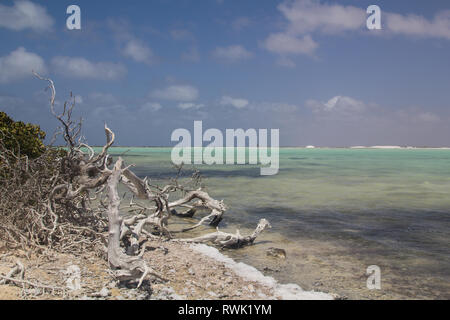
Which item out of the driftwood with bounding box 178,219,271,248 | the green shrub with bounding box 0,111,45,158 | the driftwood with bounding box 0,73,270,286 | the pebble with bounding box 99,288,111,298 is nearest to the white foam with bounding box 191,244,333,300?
the driftwood with bounding box 178,219,271,248

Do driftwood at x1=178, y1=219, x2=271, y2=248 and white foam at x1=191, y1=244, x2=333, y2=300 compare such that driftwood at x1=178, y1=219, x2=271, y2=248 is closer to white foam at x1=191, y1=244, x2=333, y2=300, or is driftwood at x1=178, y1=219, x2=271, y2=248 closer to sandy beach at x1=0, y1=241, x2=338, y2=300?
white foam at x1=191, y1=244, x2=333, y2=300

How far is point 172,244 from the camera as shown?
343 inches

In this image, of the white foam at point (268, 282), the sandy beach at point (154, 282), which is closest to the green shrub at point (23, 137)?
the sandy beach at point (154, 282)

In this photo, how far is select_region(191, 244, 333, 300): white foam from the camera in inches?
236

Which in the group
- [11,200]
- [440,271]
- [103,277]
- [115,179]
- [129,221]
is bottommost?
[440,271]

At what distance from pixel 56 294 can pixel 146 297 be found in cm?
131

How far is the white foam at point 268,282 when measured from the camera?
6.00 metres

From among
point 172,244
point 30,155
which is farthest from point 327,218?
point 30,155

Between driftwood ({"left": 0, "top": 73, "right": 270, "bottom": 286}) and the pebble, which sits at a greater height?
driftwood ({"left": 0, "top": 73, "right": 270, "bottom": 286})

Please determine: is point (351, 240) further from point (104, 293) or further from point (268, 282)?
point (104, 293)

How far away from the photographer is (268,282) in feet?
21.6

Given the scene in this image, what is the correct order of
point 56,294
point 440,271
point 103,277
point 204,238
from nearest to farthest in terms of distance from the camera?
point 56,294
point 103,277
point 440,271
point 204,238

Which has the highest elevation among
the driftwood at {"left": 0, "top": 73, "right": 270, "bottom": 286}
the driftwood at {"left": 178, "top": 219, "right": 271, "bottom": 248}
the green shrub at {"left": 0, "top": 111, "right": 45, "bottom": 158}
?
the green shrub at {"left": 0, "top": 111, "right": 45, "bottom": 158}
